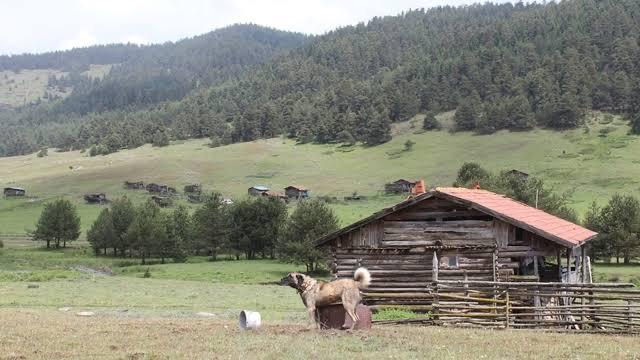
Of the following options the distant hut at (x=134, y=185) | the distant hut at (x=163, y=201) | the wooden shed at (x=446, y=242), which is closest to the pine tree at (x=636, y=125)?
the distant hut at (x=163, y=201)

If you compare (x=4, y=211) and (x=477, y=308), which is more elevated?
(x=4, y=211)

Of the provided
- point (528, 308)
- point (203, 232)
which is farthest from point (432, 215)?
point (203, 232)

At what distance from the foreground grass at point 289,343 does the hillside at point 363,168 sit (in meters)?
73.6

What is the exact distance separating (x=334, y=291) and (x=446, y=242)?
9.78 meters

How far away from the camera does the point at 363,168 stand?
494 feet

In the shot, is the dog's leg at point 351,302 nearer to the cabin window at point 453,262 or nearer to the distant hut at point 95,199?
the cabin window at point 453,262

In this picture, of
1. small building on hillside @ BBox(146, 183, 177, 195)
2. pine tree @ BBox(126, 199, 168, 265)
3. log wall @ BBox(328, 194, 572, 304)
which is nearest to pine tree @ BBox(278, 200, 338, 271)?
pine tree @ BBox(126, 199, 168, 265)

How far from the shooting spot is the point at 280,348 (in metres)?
15.7

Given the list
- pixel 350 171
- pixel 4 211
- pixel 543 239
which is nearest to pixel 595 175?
pixel 350 171

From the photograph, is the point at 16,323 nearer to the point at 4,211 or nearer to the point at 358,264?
the point at 358,264

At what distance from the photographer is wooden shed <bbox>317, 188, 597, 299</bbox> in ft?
87.5

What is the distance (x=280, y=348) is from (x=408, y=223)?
13.5 metres

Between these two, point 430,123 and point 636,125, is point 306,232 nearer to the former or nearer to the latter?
point 636,125

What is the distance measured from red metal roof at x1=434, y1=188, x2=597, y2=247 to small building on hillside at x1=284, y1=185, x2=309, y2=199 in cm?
9683
